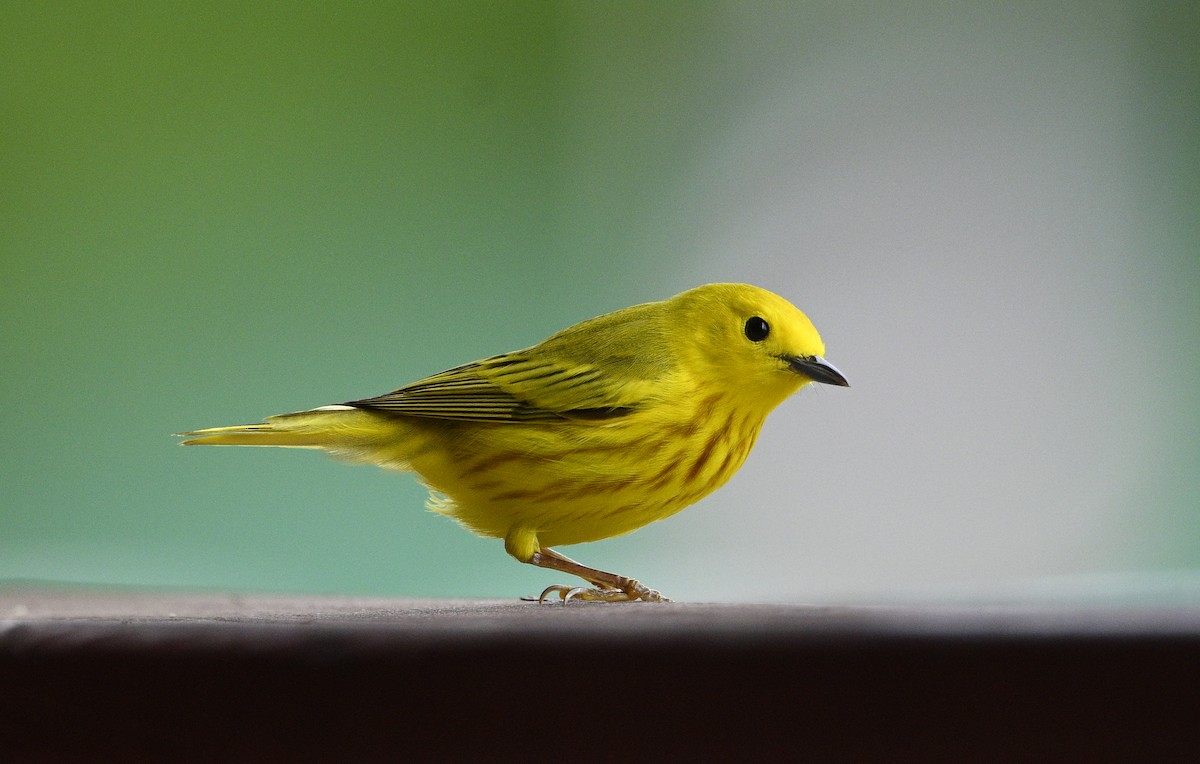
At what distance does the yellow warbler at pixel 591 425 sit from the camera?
3.90 feet

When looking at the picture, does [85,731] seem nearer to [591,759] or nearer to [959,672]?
[591,759]

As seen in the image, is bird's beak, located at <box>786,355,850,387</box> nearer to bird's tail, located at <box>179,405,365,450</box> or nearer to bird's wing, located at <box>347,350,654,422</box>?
bird's wing, located at <box>347,350,654,422</box>

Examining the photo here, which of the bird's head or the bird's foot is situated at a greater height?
the bird's head

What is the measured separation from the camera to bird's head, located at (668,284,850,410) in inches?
49.4

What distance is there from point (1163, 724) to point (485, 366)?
1.10 metres

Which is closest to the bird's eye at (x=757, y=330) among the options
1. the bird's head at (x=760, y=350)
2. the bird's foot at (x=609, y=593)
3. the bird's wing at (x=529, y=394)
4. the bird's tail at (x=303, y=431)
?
the bird's head at (x=760, y=350)

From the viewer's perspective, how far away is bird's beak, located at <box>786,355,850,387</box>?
121 centimetres

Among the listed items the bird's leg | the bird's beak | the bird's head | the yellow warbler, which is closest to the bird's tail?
the yellow warbler

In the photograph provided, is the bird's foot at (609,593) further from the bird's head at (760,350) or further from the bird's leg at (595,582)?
the bird's head at (760,350)

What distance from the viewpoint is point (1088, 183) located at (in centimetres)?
353

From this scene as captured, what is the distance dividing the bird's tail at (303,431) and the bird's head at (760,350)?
43 cm

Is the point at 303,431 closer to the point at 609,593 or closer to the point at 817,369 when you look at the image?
the point at 609,593

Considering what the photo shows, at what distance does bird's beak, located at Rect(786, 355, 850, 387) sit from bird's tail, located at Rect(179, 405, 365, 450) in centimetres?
54

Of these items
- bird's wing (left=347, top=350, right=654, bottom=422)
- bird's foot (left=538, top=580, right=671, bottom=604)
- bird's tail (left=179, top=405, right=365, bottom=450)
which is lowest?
bird's foot (left=538, top=580, right=671, bottom=604)
